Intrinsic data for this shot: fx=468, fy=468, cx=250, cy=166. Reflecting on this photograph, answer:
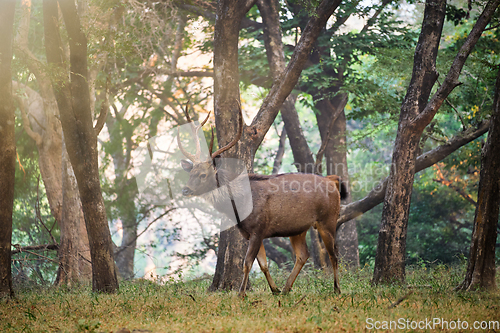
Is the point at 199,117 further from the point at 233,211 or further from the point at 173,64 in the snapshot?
the point at 233,211

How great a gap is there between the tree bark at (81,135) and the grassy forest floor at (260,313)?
884 millimetres

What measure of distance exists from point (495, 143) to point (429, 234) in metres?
11.1

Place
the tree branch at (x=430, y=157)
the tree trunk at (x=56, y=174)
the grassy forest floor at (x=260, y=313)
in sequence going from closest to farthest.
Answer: the grassy forest floor at (x=260, y=313)
the tree trunk at (x=56, y=174)
the tree branch at (x=430, y=157)

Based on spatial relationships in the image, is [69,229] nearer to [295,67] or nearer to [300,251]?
[300,251]

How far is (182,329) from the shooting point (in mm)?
4746

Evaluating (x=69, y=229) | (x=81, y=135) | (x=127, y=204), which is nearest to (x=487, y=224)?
(x=81, y=135)

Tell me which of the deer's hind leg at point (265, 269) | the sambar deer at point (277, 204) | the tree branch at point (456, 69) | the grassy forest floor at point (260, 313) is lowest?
the grassy forest floor at point (260, 313)

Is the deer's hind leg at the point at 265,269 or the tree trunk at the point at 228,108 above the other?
the tree trunk at the point at 228,108

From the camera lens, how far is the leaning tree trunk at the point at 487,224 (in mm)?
7023

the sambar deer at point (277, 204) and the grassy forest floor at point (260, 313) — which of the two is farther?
the sambar deer at point (277, 204)

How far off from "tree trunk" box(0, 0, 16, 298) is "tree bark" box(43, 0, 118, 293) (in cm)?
80

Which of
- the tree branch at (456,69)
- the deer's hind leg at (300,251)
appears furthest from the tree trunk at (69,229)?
the tree branch at (456,69)

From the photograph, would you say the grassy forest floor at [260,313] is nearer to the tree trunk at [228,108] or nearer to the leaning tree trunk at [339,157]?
the tree trunk at [228,108]

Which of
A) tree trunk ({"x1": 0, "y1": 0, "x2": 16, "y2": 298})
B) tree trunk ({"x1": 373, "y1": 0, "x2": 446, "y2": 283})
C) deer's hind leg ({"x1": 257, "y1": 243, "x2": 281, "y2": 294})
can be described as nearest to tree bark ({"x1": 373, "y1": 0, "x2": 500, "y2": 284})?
tree trunk ({"x1": 373, "y1": 0, "x2": 446, "y2": 283})
